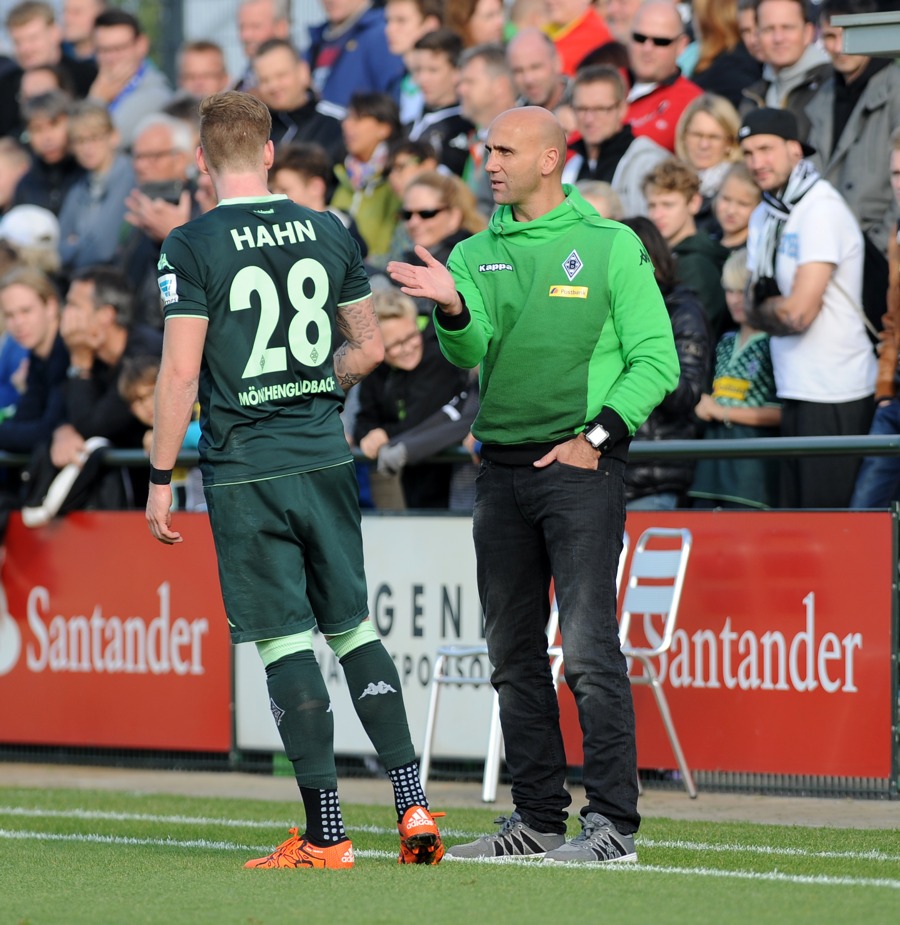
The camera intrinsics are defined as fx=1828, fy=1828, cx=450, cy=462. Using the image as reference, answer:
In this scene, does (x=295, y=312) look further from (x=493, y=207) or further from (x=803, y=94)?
(x=493, y=207)

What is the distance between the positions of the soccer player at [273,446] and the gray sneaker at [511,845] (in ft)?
0.63

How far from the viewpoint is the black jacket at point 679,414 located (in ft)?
29.5

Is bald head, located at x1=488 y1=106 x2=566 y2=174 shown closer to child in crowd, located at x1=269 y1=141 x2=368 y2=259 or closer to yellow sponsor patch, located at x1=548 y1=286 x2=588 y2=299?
yellow sponsor patch, located at x1=548 y1=286 x2=588 y2=299

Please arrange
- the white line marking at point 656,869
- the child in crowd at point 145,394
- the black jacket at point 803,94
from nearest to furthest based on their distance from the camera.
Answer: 1. the white line marking at point 656,869
2. the black jacket at point 803,94
3. the child in crowd at point 145,394

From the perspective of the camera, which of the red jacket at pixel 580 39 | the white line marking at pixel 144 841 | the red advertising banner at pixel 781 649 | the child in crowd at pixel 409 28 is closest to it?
the white line marking at pixel 144 841

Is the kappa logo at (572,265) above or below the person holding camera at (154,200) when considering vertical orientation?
below

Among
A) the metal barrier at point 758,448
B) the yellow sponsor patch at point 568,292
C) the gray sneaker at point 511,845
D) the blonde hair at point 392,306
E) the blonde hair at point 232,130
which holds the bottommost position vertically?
the gray sneaker at point 511,845

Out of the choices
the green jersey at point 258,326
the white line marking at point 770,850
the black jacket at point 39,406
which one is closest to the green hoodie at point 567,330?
the green jersey at point 258,326

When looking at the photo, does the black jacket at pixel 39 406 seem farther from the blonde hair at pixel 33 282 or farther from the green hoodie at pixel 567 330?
the green hoodie at pixel 567 330

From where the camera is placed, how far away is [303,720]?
19.7ft

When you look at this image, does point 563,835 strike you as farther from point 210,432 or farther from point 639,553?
point 639,553

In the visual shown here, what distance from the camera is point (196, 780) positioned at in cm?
992

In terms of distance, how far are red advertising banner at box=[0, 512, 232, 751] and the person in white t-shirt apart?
131 inches

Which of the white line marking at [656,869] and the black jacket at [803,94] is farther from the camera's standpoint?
the black jacket at [803,94]
